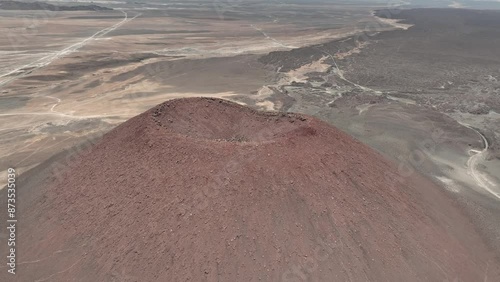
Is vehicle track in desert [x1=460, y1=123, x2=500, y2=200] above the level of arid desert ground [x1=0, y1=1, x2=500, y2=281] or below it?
below

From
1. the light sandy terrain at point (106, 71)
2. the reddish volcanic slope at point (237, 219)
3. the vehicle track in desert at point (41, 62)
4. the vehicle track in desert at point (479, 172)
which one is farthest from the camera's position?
the vehicle track in desert at point (41, 62)

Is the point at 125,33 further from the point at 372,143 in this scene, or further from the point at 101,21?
the point at 372,143

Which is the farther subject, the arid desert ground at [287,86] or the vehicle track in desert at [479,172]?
the arid desert ground at [287,86]

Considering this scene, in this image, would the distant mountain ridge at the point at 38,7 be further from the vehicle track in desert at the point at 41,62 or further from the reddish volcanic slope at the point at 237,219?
the reddish volcanic slope at the point at 237,219

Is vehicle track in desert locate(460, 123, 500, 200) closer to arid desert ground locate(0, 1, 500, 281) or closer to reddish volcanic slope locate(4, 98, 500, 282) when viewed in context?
arid desert ground locate(0, 1, 500, 281)

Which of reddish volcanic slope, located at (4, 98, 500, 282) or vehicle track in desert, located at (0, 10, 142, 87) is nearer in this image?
reddish volcanic slope, located at (4, 98, 500, 282)

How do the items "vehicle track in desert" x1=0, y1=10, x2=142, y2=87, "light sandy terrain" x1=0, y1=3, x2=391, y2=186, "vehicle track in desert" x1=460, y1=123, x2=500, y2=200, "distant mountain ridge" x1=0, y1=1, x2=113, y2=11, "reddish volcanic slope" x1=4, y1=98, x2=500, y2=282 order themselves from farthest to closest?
"distant mountain ridge" x1=0, y1=1, x2=113, y2=11
"vehicle track in desert" x1=0, y1=10, x2=142, y2=87
"light sandy terrain" x1=0, y1=3, x2=391, y2=186
"vehicle track in desert" x1=460, y1=123, x2=500, y2=200
"reddish volcanic slope" x1=4, y1=98, x2=500, y2=282

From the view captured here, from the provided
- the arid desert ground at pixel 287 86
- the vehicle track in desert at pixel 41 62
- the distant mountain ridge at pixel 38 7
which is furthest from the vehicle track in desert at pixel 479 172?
the distant mountain ridge at pixel 38 7

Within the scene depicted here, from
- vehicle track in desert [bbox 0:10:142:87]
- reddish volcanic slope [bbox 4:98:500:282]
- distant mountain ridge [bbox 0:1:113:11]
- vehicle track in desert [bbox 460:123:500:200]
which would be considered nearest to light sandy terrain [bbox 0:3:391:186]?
vehicle track in desert [bbox 0:10:142:87]

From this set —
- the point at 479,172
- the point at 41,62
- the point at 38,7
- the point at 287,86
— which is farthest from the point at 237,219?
the point at 38,7
